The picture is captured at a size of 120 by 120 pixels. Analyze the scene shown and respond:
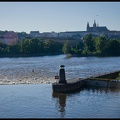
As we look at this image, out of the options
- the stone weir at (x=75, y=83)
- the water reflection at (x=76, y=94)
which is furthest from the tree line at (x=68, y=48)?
the water reflection at (x=76, y=94)

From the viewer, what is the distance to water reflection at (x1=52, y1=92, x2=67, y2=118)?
2727cm

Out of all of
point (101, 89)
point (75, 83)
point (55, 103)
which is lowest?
point (55, 103)

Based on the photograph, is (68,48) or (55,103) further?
(68,48)

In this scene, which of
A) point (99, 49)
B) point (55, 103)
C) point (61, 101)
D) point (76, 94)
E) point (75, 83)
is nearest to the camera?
point (55, 103)

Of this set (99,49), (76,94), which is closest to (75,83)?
(76,94)

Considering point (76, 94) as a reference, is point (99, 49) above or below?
above

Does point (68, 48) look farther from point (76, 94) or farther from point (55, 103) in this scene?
point (55, 103)

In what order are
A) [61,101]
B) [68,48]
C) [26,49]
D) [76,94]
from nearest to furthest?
[61,101] < [76,94] < [68,48] < [26,49]

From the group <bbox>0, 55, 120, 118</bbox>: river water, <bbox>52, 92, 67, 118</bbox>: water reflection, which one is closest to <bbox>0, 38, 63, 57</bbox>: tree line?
<bbox>0, 55, 120, 118</bbox>: river water

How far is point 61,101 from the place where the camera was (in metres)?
31.6

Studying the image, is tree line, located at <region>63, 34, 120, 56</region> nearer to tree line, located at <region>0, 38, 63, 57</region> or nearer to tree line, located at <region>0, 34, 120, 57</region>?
tree line, located at <region>0, 34, 120, 57</region>

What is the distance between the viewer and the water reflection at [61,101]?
89.5ft

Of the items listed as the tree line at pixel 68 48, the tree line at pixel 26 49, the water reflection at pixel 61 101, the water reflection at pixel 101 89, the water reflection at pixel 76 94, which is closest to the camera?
the water reflection at pixel 61 101

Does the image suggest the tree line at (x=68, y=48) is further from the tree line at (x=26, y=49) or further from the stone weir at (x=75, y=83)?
the stone weir at (x=75, y=83)
